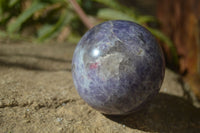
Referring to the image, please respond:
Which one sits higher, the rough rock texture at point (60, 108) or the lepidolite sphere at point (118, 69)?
the lepidolite sphere at point (118, 69)

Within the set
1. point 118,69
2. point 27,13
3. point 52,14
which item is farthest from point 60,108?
point 52,14

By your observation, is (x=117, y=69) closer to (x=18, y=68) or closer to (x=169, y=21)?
(x=18, y=68)

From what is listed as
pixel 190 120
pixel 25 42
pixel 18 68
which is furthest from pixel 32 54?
pixel 190 120

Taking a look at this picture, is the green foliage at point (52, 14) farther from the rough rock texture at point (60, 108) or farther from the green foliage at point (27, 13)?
the rough rock texture at point (60, 108)

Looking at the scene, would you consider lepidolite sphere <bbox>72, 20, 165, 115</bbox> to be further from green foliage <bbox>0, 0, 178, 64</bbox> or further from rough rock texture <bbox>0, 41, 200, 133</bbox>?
green foliage <bbox>0, 0, 178, 64</bbox>

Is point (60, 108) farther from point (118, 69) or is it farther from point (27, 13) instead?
point (27, 13)

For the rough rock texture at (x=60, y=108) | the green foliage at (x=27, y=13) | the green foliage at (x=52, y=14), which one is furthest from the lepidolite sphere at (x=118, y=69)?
the green foliage at (x=27, y=13)
